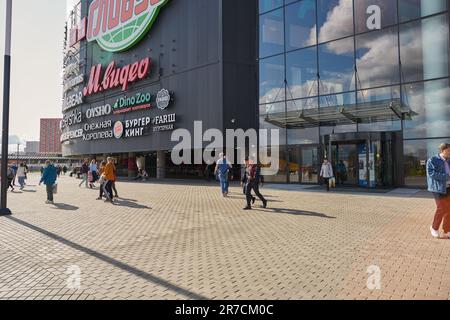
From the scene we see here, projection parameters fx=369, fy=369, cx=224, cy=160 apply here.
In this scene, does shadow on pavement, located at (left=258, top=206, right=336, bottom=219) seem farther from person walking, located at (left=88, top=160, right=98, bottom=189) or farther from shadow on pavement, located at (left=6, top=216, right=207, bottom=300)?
person walking, located at (left=88, top=160, right=98, bottom=189)

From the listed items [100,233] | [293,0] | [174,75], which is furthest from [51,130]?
[100,233]

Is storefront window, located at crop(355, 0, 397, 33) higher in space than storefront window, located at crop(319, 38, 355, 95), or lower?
higher

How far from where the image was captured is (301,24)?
74.7 ft

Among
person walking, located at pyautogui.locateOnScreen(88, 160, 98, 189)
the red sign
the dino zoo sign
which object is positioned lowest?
person walking, located at pyautogui.locateOnScreen(88, 160, 98, 189)

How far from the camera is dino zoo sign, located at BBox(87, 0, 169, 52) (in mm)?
33775

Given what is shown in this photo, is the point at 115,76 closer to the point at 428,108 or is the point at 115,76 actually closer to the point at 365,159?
the point at 365,159

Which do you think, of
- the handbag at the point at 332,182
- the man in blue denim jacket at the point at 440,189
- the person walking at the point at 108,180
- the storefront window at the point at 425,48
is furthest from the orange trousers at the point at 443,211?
the storefront window at the point at 425,48

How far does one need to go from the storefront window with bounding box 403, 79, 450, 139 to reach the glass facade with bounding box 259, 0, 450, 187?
0.14 ft

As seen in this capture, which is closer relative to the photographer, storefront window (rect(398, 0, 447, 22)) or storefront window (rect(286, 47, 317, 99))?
storefront window (rect(398, 0, 447, 22))

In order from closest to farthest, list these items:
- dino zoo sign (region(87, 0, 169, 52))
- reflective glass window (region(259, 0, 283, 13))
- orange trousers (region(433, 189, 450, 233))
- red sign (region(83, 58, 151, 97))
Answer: orange trousers (region(433, 189, 450, 233)) → reflective glass window (region(259, 0, 283, 13)) → dino zoo sign (region(87, 0, 169, 52)) → red sign (region(83, 58, 151, 97))

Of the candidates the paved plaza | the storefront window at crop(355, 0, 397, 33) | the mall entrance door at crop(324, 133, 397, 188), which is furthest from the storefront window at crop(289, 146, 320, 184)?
the paved plaza

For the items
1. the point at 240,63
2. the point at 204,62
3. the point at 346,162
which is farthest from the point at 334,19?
the point at 204,62

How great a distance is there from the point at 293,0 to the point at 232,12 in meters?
6.23

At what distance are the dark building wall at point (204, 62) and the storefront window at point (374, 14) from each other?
32.1 ft
